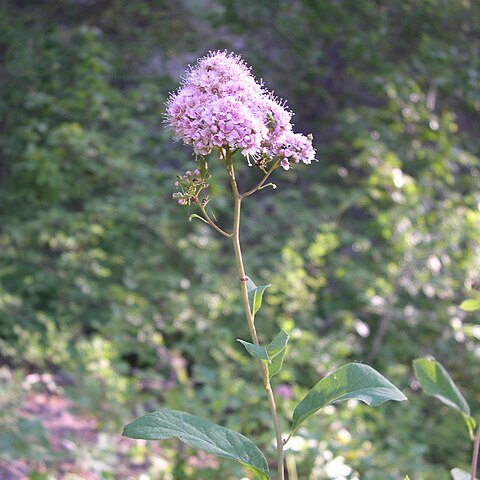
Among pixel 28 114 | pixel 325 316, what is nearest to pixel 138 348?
pixel 325 316

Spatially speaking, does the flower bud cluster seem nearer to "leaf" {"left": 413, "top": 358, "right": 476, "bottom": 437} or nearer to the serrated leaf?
the serrated leaf

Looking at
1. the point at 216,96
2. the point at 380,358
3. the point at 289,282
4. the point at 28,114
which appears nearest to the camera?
the point at 216,96

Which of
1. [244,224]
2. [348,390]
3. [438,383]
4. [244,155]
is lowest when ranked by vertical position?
[244,224]

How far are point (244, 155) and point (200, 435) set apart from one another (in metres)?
0.41

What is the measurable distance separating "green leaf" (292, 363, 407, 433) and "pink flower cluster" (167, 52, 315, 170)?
0.33 meters

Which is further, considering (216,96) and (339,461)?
(339,461)

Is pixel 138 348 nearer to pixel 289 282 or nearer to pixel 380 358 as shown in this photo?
pixel 289 282

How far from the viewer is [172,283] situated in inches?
131

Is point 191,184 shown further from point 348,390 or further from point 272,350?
point 348,390

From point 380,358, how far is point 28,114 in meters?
2.26

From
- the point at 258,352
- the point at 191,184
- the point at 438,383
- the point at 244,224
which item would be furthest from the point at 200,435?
the point at 244,224

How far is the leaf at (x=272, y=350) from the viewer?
3.41ft

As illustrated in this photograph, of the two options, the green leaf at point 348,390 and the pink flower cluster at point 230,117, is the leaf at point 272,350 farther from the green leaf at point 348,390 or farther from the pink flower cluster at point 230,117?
the pink flower cluster at point 230,117

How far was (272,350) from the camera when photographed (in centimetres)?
108
